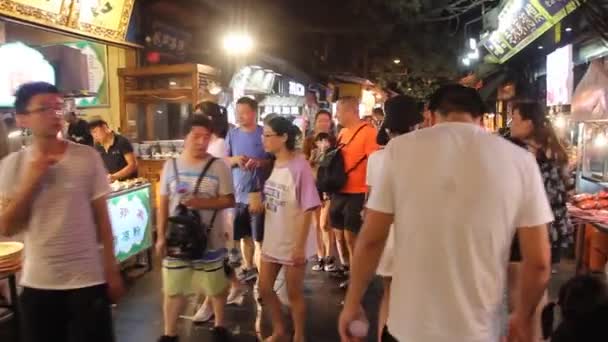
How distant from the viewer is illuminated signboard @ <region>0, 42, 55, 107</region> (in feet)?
19.8

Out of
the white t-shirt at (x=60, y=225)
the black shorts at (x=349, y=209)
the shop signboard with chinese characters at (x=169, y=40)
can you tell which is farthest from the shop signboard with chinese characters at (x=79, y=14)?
the black shorts at (x=349, y=209)

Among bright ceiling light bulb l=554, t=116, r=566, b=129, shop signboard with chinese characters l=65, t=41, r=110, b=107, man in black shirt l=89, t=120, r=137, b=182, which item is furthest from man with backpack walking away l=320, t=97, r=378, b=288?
bright ceiling light bulb l=554, t=116, r=566, b=129

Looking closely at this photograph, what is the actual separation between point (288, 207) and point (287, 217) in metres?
0.08

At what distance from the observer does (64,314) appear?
2953 mm

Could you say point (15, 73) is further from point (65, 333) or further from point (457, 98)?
point (457, 98)

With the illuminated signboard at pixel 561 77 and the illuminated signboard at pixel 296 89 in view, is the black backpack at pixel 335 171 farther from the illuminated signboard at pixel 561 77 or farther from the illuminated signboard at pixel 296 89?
the illuminated signboard at pixel 296 89

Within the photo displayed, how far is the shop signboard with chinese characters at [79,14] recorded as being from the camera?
5.37 metres

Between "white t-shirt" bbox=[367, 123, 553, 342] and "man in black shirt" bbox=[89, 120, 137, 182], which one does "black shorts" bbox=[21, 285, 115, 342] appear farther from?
"man in black shirt" bbox=[89, 120, 137, 182]

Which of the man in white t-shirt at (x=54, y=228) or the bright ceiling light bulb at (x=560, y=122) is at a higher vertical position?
the bright ceiling light bulb at (x=560, y=122)

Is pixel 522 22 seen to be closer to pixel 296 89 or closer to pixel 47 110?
pixel 47 110

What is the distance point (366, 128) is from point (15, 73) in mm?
4165

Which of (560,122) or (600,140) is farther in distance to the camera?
(560,122)

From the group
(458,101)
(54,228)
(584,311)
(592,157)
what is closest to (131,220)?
(54,228)

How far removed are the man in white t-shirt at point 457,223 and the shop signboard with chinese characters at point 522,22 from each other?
5131mm
